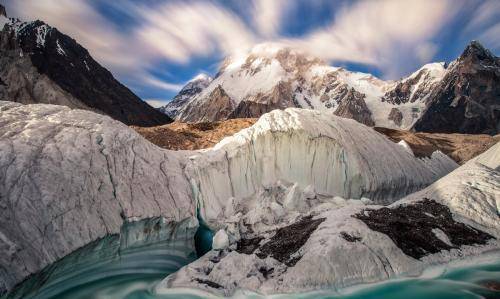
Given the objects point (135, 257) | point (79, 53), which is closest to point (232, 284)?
point (135, 257)

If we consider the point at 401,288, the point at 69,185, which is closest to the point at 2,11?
the point at 69,185

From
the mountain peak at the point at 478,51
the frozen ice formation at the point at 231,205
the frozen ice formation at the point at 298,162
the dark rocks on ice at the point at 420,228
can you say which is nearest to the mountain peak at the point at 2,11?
the frozen ice formation at the point at 298,162

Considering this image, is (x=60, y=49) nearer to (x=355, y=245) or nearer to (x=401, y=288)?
(x=355, y=245)

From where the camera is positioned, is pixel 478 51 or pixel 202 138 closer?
pixel 202 138

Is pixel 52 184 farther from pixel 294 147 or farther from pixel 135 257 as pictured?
pixel 294 147

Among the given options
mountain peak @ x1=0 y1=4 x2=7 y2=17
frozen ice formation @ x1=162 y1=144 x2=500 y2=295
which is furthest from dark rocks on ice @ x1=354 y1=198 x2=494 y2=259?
mountain peak @ x1=0 y1=4 x2=7 y2=17

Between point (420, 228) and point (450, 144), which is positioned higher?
point (450, 144)

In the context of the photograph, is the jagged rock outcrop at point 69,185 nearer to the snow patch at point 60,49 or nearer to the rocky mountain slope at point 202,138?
the rocky mountain slope at point 202,138
